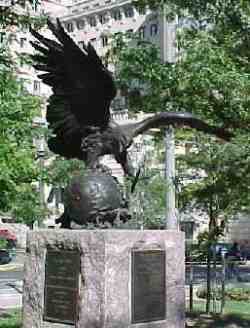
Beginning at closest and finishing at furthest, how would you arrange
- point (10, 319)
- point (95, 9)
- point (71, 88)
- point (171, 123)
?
point (71, 88) → point (171, 123) → point (10, 319) → point (95, 9)

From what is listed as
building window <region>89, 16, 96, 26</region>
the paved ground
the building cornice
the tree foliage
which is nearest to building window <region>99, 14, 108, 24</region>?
the building cornice

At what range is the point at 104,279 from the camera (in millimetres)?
7645

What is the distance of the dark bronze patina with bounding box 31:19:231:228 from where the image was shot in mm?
8195

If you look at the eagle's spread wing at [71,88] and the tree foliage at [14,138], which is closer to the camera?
the eagle's spread wing at [71,88]

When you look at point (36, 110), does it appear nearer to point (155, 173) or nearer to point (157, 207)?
point (155, 173)

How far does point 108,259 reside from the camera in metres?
7.69

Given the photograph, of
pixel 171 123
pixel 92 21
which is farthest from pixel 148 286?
pixel 92 21

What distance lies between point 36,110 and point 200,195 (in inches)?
199

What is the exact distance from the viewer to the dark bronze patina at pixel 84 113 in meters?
8.20

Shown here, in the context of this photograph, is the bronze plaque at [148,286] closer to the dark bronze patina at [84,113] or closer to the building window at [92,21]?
the dark bronze patina at [84,113]

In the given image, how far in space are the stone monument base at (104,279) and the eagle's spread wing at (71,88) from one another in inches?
50.9

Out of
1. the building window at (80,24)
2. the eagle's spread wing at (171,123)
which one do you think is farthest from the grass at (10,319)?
the building window at (80,24)

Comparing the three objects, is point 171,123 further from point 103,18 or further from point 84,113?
point 103,18

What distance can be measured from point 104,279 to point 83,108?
7.03 feet
